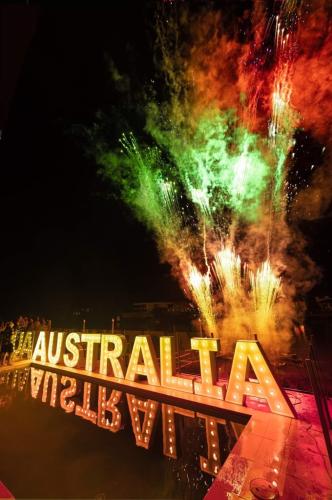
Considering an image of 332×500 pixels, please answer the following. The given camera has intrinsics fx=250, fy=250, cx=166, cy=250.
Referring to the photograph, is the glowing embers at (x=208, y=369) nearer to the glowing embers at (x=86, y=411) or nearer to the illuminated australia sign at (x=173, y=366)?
the illuminated australia sign at (x=173, y=366)

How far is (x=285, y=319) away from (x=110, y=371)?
11174mm

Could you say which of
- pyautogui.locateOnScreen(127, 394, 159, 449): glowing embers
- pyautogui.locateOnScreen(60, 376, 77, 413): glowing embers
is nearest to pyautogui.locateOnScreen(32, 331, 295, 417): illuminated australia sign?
pyautogui.locateOnScreen(60, 376, 77, 413): glowing embers

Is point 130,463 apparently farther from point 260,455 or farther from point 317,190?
point 317,190

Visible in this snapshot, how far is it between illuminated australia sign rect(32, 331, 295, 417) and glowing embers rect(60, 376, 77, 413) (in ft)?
2.44

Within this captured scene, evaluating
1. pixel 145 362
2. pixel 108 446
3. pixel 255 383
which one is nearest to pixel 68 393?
pixel 145 362

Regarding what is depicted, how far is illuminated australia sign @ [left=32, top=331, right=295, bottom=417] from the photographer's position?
6.29 metres

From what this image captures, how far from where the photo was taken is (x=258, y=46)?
6875 mm

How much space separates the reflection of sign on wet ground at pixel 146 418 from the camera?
4.93 m

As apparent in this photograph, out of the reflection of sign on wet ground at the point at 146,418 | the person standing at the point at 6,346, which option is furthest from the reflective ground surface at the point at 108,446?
the person standing at the point at 6,346

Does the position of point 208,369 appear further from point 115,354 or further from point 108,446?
point 115,354

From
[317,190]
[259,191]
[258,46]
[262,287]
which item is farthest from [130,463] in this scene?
[317,190]

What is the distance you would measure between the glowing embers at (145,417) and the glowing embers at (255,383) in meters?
2.09

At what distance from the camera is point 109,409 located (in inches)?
272

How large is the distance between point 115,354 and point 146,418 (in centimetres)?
363
